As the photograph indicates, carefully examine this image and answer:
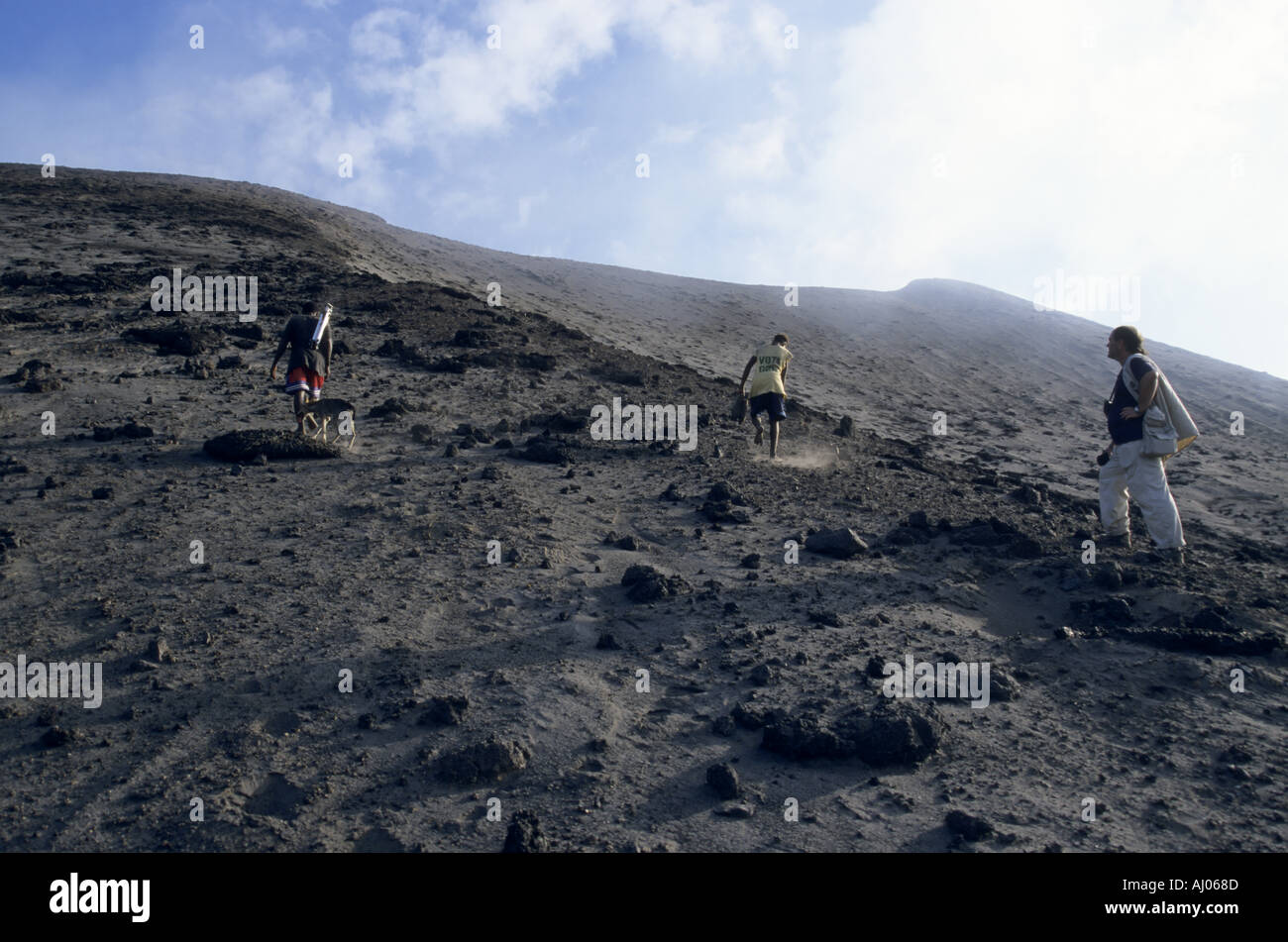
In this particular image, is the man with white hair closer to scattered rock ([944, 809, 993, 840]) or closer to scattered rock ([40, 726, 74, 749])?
scattered rock ([944, 809, 993, 840])

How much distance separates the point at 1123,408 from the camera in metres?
7.00

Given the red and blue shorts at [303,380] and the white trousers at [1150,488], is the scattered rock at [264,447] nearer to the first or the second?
the red and blue shorts at [303,380]

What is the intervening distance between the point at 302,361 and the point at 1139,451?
7.51 metres

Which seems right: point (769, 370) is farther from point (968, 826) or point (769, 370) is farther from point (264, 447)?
point (968, 826)

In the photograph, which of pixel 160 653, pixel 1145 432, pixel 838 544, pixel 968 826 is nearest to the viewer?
pixel 968 826

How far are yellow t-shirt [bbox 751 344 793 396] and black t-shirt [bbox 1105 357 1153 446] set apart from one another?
3680mm

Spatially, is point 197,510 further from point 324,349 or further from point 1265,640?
point 1265,640

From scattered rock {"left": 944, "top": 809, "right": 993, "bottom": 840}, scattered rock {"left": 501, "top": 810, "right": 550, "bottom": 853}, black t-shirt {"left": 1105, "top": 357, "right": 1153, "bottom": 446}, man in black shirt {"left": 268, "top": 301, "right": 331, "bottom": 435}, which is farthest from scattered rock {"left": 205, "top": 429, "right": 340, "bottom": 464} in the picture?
black t-shirt {"left": 1105, "top": 357, "right": 1153, "bottom": 446}

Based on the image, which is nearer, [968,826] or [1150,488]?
[968,826]

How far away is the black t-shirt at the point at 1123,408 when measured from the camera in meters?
6.88

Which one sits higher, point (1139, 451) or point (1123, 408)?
point (1123, 408)

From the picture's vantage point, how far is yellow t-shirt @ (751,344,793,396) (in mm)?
10016

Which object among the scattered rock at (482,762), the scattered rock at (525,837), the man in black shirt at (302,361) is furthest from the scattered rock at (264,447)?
the scattered rock at (525,837)

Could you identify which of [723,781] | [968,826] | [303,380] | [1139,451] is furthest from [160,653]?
[1139,451]
